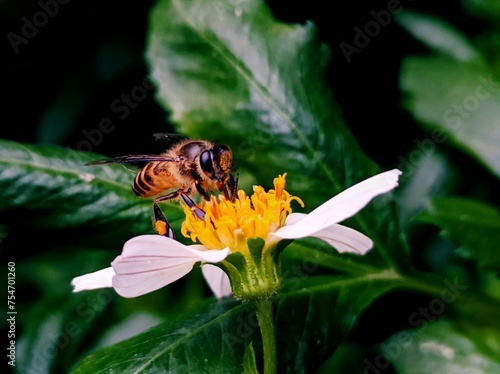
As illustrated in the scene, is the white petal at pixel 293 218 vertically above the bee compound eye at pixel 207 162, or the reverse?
the bee compound eye at pixel 207 162

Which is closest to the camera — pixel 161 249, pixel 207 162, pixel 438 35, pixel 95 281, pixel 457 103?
pixel 161 249

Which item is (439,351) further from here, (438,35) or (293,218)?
(438,35)

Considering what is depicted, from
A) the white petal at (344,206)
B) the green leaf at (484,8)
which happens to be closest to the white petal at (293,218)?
the white petal at (344,206)

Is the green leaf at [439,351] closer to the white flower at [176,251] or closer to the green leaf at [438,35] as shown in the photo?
the white flower at [176,251]

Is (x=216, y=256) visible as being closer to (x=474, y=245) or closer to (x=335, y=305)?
(x=335, y=305)

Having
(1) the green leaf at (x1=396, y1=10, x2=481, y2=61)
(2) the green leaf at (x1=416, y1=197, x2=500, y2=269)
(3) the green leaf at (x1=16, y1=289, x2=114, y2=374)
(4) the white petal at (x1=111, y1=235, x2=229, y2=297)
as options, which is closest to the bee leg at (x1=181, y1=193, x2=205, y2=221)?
(4) the white petal at (x1=111, y1=235, x2=229, y2=297)

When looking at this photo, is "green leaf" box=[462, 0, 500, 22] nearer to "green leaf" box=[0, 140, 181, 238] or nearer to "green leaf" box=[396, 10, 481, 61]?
"green leaf" box=[396, 10, 481, 61]

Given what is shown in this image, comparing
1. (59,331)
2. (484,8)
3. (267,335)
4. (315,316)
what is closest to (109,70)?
(59,331)
